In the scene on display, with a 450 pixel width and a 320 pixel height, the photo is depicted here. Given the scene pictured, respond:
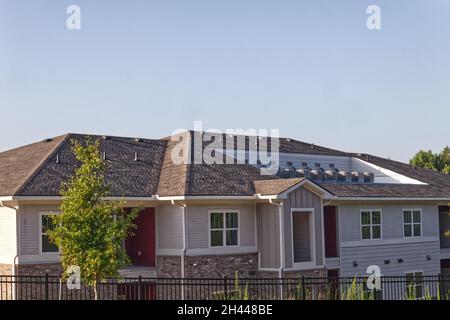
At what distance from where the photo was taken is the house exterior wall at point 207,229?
27.5m

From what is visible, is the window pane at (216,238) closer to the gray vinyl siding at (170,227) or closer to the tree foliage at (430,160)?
the gray vinyl siding at (170,227)

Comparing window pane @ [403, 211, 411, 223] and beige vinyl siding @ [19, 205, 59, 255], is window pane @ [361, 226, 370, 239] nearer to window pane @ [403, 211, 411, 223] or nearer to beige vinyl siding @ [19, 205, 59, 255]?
window pane @ [403, 211, 411, 223]

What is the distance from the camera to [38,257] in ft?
83.0

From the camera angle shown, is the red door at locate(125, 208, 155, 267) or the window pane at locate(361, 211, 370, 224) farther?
the window pane at locate(361, 211, 370, 224)

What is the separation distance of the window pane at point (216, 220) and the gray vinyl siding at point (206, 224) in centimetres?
24

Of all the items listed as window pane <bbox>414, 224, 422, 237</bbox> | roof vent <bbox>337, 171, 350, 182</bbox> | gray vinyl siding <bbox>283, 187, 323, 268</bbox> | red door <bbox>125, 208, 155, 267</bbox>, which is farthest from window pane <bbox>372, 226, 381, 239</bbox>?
red door <bbox>125, 208, 155, 267</bbox>

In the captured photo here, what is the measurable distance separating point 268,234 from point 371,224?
7.07 m

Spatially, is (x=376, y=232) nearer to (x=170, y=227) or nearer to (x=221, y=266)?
(x=221, y=266)

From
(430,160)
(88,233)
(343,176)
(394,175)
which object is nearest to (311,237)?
(343,176)

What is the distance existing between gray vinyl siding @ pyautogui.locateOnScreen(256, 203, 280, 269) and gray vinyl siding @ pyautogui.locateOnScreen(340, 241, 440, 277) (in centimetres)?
477

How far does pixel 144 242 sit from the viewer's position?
28922mm

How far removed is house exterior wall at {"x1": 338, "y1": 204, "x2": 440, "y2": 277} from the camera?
32.6 metres
